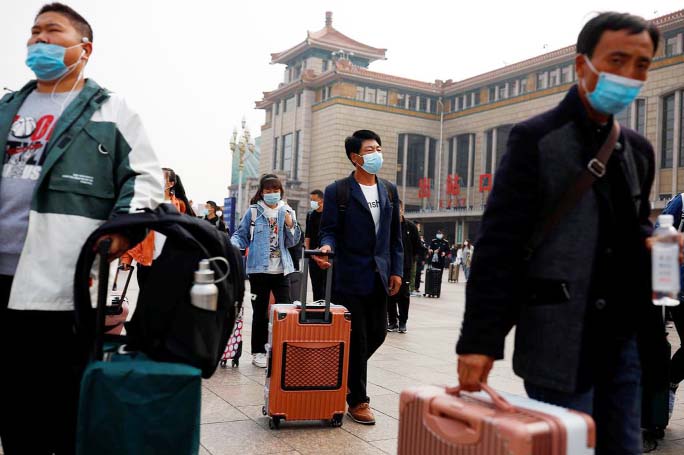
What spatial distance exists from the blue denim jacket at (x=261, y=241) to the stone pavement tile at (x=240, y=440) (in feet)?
7.36

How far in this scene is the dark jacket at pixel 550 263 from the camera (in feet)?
6.23

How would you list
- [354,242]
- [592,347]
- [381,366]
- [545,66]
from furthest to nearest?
[545,66], [381,366], [354,242], [592,347]

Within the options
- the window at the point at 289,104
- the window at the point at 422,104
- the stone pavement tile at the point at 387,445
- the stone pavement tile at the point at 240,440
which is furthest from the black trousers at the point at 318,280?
the window at the point at 289,104

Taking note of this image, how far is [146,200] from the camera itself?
2.49 meters

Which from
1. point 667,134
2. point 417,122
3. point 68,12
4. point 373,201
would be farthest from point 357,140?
point 417,122

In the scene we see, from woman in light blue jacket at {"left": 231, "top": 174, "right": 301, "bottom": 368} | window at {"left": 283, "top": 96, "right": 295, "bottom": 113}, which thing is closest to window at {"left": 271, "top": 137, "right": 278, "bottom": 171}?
window at {"left": 283, "top": 96, "right": 295, "bottom": 113}

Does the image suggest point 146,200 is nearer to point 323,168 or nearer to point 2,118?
point 2,118

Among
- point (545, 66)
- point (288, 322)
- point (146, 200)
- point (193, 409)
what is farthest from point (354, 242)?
point (545, 66)

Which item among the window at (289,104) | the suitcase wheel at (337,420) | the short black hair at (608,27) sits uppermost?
the window at (289,104)

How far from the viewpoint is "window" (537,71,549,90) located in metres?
48.2

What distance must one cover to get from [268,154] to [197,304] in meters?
68.1

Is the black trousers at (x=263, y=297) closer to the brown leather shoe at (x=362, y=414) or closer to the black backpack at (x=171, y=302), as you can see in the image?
the brown leather shoe at (x=362, y=414)

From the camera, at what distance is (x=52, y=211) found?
7.82 feet

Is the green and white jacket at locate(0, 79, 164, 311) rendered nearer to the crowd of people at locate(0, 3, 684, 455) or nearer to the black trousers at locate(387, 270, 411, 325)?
the crowd of people at locate(0, 3, 684, 455)
